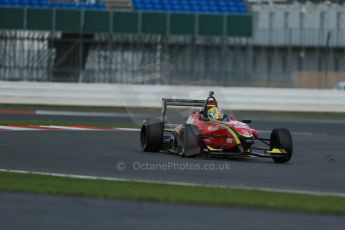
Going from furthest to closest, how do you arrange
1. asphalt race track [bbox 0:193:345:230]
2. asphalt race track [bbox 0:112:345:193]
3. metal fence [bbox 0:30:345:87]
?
metal fence [bbox 0:30:345:87] → asphalt race track [bbox 0:112:345:193] → asphalt race track [bbox 0:193:345:230]

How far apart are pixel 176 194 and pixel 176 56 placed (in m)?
23.3

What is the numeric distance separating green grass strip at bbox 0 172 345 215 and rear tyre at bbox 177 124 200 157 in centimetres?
335

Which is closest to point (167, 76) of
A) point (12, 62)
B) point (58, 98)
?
point (58, 98)

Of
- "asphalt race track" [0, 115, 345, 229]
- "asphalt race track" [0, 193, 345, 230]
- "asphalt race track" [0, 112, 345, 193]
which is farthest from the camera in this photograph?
"asphalt race track" [0, 112, 345, 193]

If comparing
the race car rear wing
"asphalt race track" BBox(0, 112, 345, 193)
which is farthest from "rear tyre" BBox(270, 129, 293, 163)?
the race car rear wing

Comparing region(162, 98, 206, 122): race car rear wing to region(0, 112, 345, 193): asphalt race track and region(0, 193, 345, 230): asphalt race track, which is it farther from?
region(0, 193, 345, 230): asphalt race track

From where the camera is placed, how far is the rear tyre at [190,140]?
44.2 ft

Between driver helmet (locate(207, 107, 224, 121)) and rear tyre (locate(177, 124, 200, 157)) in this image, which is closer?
rear tyre (locate(177, 124, 200, 157))

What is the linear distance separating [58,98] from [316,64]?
11285 millimetres

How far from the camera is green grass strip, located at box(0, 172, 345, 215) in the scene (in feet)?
28.6

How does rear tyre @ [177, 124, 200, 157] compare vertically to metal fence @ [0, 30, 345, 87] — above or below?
below

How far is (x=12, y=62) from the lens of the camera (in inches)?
1213

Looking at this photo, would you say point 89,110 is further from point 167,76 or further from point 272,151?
point 272,151

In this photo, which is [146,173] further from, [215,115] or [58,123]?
[58,123]
